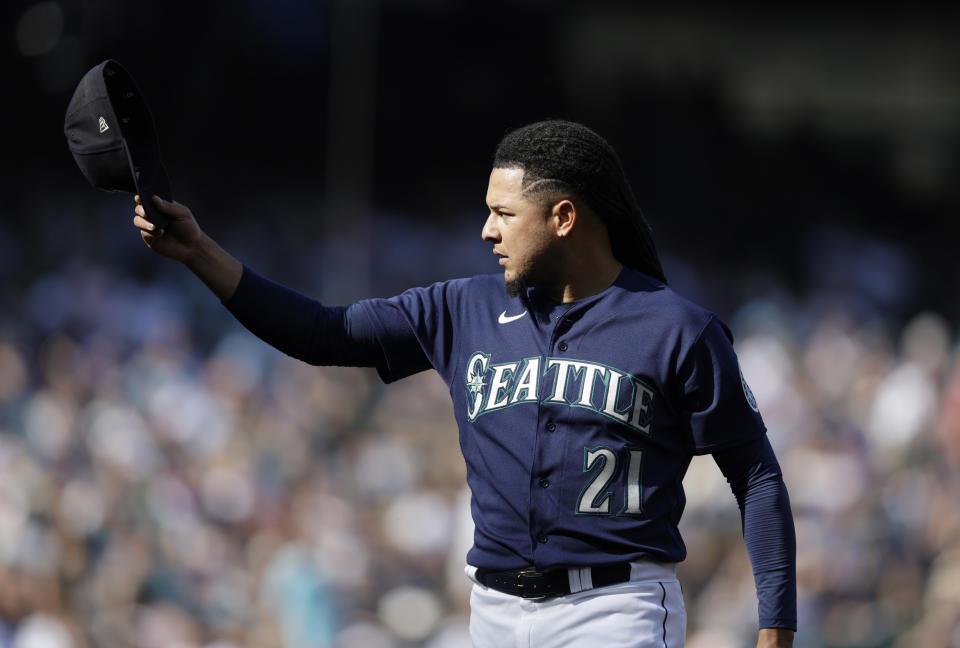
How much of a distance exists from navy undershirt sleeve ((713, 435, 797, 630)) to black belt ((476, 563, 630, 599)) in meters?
0.28

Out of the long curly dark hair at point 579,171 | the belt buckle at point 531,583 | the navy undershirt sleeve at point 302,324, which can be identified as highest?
the long curly dark hair at point 579,171

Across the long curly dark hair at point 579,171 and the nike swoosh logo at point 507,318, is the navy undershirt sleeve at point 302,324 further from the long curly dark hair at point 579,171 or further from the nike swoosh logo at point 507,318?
the long curly dark hair at point 579,171

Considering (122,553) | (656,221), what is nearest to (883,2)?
(656,221)

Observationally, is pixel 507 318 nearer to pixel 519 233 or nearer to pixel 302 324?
pixel 519 233

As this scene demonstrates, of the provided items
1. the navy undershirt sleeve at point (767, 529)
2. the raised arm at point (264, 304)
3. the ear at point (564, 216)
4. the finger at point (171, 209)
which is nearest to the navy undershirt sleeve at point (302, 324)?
the raised arm at point (264, 304)

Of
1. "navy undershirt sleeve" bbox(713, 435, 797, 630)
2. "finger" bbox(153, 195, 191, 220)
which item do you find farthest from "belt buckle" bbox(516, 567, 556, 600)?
"finger" bbox(153, 195, 191, 220)

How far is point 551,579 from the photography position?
2527 mm

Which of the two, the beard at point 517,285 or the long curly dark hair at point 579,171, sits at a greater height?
the long curly dark hair at point 579,171

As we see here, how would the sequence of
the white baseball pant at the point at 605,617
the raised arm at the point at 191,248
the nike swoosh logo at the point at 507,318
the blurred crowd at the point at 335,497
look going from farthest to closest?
1. the blurred crowd at the point at 335,497
2. the nike swoosh logo at the point at 507,318
3. the raised arm at the point at 191,248
4. the white baseball pant at the point at 605,617

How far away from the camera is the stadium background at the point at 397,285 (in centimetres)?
677

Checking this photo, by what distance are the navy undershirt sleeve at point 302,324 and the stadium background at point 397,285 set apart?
3.75 meters

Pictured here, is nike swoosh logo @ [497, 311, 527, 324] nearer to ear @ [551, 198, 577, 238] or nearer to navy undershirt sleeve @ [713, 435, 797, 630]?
ear @ [551, 198, 577, 238]

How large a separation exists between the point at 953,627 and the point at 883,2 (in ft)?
36.9

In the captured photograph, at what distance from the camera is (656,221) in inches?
500
